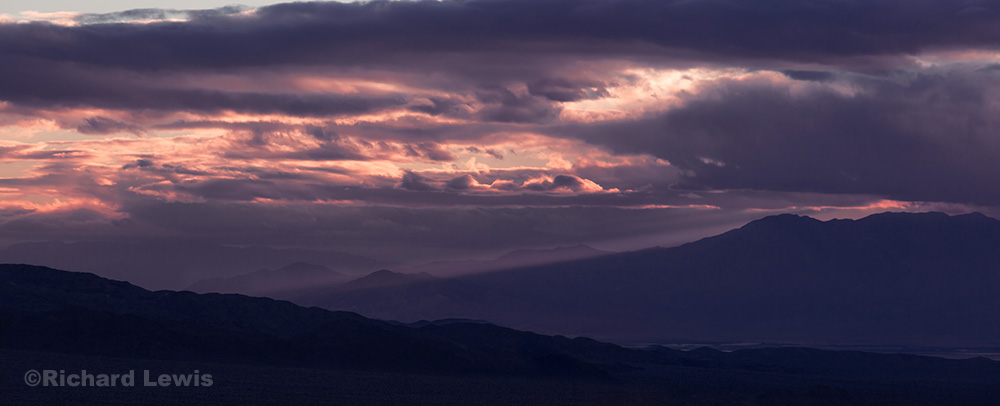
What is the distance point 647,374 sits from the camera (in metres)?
135

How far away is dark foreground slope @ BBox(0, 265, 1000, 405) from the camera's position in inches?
3538

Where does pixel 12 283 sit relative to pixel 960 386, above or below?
above

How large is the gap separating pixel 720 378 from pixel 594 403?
44579 mm

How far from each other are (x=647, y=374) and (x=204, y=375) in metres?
55.6

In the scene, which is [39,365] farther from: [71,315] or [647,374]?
[647,374]

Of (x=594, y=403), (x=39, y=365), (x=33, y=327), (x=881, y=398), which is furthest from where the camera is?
(x=33, y=327)

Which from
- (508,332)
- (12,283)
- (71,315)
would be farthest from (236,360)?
(508,332)

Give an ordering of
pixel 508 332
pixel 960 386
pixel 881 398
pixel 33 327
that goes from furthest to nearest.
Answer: pixel 508 332 → pixel 960 386 → pixel 33 327 → pixel 881 398

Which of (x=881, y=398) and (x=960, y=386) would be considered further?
(x=960, y=386)

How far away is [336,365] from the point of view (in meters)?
122

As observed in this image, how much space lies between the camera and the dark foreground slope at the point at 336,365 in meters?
89.9

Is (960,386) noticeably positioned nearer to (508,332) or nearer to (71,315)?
(508,332)

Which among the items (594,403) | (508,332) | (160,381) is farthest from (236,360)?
(508,332)

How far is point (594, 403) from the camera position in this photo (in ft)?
290
